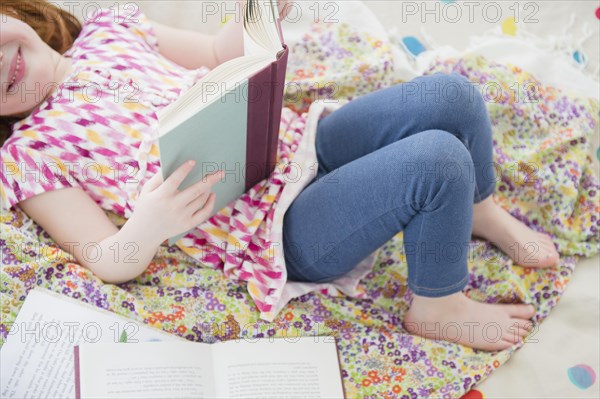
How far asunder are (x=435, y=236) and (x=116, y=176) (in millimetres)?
459

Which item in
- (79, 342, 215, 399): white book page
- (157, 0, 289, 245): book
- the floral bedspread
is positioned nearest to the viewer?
(157, 0, 289, 245): book

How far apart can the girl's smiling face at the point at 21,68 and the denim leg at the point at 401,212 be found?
0.41 m

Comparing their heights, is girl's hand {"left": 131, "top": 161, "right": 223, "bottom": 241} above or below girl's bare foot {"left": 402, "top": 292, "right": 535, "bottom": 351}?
above

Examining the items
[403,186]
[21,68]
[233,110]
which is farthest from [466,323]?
[21,68]

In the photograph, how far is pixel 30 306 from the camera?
2.98 ft

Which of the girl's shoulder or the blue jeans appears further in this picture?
the girl's shoulder

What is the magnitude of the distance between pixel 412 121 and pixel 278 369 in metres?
0.40

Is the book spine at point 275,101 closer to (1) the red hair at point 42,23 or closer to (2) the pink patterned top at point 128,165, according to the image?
(2) the pink patterned top at point 128,165

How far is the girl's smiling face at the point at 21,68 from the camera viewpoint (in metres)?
0.92

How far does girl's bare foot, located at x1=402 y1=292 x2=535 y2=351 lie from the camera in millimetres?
982

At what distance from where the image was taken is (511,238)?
1052 mm

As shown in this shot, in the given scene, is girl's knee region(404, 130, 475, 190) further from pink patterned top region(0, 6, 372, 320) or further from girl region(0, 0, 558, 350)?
pink patterned top region(0, 6, 372, 320)

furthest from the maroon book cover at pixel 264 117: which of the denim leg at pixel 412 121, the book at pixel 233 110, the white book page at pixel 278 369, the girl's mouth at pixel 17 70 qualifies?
the girl's mouth at pixel 17 70

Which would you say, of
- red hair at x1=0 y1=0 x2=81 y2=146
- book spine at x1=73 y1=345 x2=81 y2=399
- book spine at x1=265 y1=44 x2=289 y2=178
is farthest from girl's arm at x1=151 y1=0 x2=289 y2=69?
book spine at x1=73 y1=345 x2=81 y2=399
